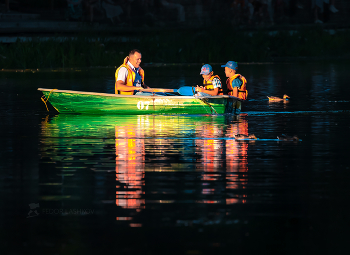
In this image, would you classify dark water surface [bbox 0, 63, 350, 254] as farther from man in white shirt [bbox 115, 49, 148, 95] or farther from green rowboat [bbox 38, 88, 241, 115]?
man in white shirt [bbox 115, 49, 148, 95]

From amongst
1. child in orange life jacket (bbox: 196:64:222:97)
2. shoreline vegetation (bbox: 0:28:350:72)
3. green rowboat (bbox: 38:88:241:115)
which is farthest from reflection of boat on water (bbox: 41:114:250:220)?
shoreline vegetation (bbox: 0:28:350:72)

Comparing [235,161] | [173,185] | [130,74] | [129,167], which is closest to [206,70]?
[130,74]

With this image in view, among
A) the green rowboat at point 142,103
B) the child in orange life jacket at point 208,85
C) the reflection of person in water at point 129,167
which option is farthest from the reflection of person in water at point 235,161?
the green rowboat at point 142,103

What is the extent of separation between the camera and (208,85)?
652 inches

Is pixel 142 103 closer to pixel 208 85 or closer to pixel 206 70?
pixel 208 85

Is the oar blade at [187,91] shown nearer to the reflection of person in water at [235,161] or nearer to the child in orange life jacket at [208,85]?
the child in orange life jacket at [208,85]

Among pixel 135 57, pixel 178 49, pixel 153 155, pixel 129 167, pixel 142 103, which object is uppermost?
pixel 178 49

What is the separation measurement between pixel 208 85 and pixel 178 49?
2140 cm

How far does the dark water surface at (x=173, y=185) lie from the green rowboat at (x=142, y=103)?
295mm

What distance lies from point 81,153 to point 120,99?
5423 mm

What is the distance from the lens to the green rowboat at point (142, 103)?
16547 millimetres

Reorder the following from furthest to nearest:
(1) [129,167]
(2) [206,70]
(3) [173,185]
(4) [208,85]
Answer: (4) [208,85] < (2) [206,70] < (1) [129,167] < (3) [173,185]

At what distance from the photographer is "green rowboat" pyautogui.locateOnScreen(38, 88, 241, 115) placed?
54.3ft

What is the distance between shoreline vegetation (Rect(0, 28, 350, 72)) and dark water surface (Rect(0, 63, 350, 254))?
17.2 meters
